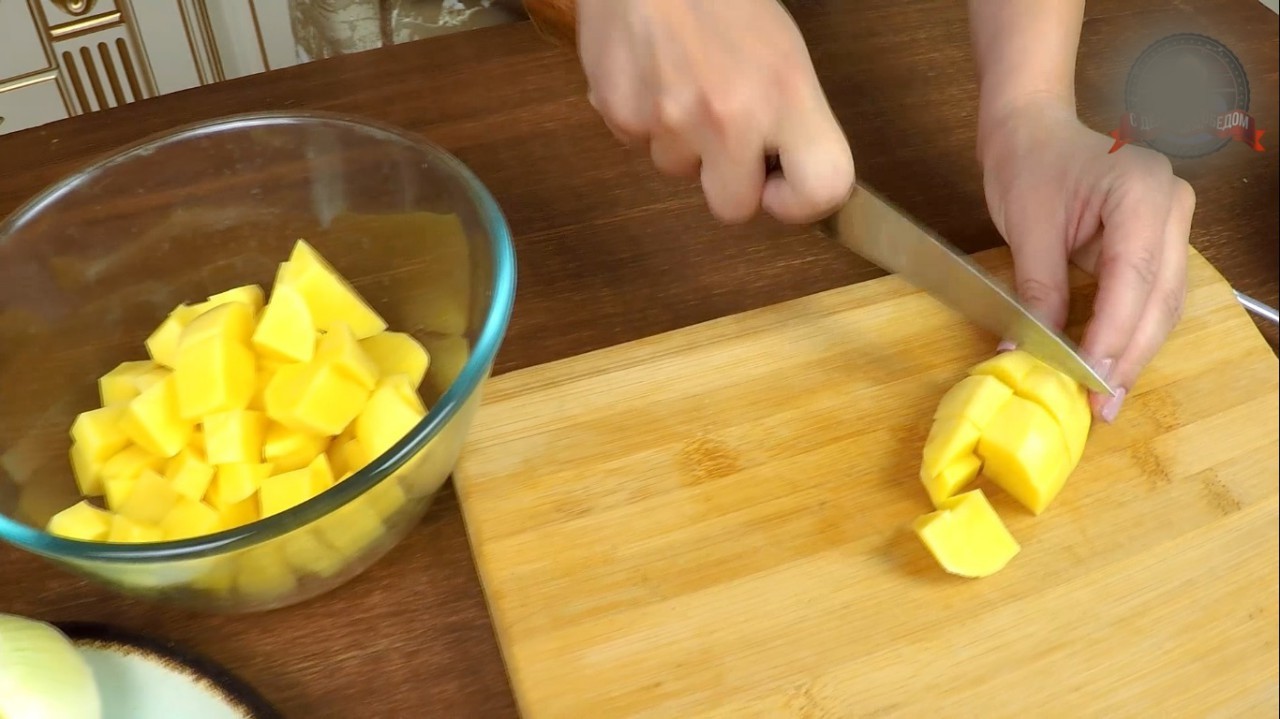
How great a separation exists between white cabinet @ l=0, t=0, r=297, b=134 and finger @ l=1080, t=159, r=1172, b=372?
4.62 ft

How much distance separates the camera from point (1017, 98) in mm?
935

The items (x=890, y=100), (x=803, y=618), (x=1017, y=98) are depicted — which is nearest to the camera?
(x=803, y=618)

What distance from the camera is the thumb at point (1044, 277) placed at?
0.82m

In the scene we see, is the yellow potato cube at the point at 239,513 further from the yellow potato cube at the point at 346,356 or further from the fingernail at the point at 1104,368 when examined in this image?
the fingernail at the point at 1104,368

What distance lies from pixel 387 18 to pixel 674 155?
2.76 ft

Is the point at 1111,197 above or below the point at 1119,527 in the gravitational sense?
above

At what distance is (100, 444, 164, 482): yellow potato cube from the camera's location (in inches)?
27.2

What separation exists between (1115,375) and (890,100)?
449 millimetres

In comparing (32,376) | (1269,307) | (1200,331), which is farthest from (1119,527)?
(32,376)

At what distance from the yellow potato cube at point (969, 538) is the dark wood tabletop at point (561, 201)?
280mm

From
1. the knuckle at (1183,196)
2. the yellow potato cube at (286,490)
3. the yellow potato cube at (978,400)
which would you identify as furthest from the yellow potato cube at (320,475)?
the knuckle at (1183,196)

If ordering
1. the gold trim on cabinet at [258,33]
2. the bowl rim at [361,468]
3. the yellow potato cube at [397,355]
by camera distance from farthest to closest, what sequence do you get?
the gold trim on cabinet at [258,33]
the yellow potato cube at [397,355]
the bowl rim at [361,468]

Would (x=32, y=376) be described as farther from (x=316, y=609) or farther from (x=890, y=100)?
(x=890, y=100)

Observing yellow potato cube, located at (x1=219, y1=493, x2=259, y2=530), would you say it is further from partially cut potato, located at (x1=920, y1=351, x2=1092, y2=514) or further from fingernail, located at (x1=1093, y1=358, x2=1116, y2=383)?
fingernail, located at (x1=1093, y1=358, x2=1116, y2=383)
